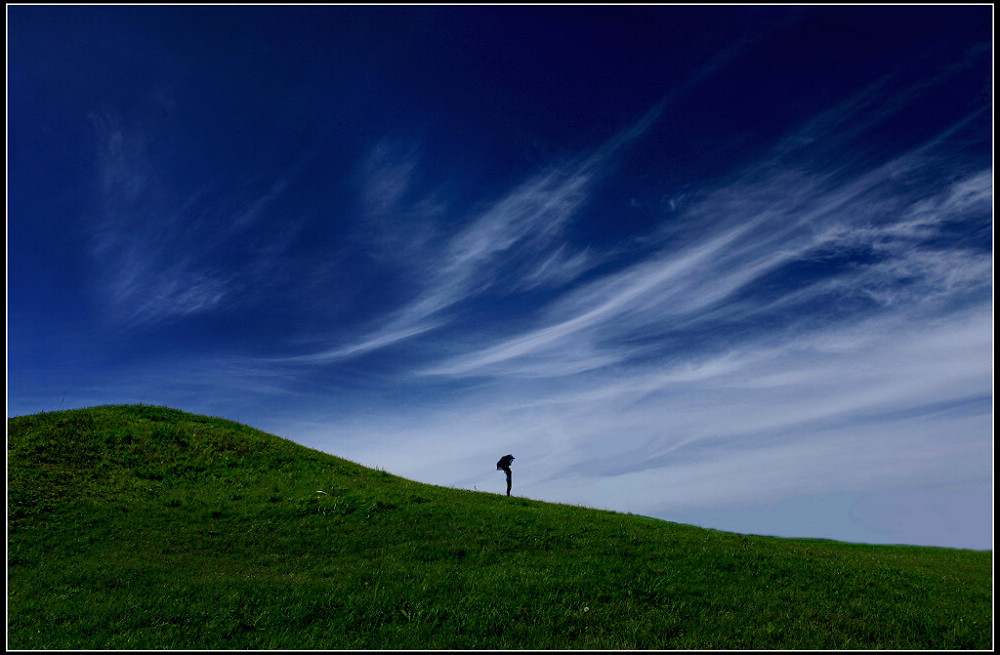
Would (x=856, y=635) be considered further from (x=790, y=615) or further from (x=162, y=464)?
(x=162, y=464)

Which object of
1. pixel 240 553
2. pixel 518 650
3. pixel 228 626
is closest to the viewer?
pixel 518 650

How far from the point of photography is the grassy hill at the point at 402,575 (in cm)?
1339

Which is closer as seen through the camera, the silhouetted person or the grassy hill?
the grassy hill

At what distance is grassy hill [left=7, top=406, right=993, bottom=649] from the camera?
527 inches

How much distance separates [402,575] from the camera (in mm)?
16750

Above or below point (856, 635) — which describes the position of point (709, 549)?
above

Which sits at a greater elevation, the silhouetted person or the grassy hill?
the silhouetted person

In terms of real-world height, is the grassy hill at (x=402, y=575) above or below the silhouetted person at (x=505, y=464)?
below

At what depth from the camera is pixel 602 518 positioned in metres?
25.4

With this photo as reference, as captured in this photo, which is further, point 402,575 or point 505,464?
point 505,464

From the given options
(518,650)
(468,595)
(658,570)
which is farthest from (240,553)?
(658,570)

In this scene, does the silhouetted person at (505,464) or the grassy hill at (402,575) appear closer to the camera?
the grassy hill at (402,575)

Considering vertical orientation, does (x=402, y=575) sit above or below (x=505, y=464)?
below

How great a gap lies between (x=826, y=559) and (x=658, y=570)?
819 cm
